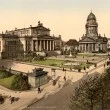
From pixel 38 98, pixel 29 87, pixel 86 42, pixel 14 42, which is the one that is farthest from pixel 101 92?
pixel 86 42

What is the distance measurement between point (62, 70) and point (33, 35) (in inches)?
2175

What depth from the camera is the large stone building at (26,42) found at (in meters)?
95.5

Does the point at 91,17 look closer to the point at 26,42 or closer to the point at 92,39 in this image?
the point at 92,39

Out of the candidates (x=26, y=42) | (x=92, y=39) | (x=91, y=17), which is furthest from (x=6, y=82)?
(x=91, y=17)

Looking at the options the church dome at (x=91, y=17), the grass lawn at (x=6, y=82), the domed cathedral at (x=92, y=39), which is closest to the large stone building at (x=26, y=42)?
the domed cathedral at (x=92, y=39)

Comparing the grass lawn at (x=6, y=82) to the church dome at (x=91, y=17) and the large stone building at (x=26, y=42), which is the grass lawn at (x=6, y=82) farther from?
the church dome at (x=91, y=17)

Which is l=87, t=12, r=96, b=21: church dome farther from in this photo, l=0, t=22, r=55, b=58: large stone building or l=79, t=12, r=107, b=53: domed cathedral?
l=0, t=22, r=55, b=58: large stone building

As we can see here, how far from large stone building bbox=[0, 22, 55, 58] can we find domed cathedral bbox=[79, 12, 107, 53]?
22.1 meters

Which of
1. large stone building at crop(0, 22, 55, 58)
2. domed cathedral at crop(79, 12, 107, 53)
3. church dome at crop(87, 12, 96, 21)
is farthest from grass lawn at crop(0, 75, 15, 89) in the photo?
church dome at crop(87, 12, 96, 21)

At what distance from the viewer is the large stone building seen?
95.5 metres

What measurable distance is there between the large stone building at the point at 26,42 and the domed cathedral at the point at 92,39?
72.4ft

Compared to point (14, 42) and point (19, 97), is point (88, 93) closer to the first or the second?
point (19, 97)

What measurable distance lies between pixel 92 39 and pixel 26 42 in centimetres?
3981

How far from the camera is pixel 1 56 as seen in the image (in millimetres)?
90750
